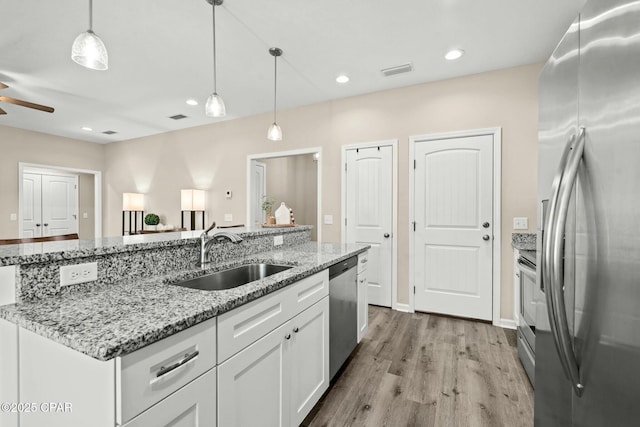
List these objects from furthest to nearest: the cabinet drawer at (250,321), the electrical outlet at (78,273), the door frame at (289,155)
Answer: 1. the door frame at (289,155)
2. the electrical outlet at (78,273)
3. the cabinet drawer at (250,321)

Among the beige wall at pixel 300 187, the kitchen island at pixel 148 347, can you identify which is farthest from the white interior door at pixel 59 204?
the kitchen island at pixel 148 347

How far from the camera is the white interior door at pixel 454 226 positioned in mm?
3154

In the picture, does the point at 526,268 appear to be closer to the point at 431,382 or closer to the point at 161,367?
the point at 431,382

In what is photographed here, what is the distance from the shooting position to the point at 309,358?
161 centimetres

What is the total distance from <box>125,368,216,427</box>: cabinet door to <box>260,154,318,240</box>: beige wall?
523 centimetres

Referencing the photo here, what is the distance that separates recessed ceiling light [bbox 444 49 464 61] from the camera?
9.16 feet

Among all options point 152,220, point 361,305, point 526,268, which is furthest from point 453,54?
point 152,220

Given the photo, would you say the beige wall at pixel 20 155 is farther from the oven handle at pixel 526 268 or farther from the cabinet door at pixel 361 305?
the oven handle at pixel 526 268

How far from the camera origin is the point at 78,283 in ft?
3.85

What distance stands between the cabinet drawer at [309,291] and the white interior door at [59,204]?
7.56 metres

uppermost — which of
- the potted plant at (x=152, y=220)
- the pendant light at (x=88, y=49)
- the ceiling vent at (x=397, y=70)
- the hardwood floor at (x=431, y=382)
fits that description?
the ceiling vent at (x=397, y=70)

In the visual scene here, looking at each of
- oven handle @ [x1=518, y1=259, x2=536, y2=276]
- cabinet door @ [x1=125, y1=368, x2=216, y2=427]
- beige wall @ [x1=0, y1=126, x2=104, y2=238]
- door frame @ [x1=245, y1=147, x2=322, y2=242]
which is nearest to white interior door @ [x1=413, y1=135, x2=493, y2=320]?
oven handle @ [x1=518, y1=259, x2=536, y2=276]

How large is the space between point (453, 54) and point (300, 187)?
4151mm

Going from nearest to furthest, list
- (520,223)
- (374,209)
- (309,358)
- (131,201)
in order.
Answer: (309,358) < (520,223) < (374,209) < (131,201)
